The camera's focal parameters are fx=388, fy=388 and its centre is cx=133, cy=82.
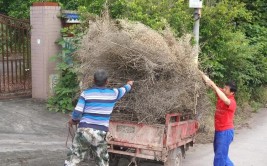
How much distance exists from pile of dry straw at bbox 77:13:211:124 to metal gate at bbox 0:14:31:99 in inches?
166

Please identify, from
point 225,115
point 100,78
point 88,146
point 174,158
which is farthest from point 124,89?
point 225,115

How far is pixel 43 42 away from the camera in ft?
31.4

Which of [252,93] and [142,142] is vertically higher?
[142,142]

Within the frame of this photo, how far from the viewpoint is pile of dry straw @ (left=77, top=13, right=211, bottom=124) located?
561 centimetres

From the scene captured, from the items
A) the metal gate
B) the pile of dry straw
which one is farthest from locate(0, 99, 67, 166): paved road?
the pile of dry straw

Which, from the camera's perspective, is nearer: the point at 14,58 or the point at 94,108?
the point at 94,108

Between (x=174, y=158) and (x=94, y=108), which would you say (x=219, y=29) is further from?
(x=94, y=108)

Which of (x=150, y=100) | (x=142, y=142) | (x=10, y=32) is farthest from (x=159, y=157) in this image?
(x=10, y=32)

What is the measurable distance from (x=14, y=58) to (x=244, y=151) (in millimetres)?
5950

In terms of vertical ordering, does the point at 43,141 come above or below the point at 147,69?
below

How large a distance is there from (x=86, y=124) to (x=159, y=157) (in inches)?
47.1

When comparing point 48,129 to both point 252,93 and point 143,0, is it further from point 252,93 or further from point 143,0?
point 252,93

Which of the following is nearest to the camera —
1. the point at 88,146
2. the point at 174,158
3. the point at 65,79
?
the point at 88,146

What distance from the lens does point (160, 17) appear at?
344 inches
